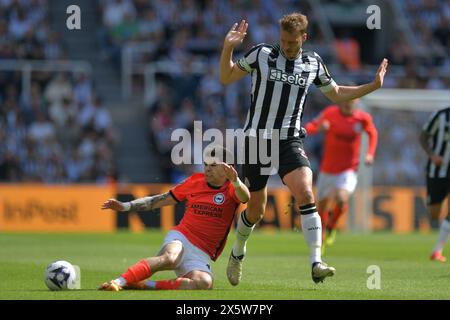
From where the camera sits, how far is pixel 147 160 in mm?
27562

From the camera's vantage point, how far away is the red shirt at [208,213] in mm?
10367

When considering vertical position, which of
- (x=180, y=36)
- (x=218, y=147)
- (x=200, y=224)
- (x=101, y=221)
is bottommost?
(x=101, y=221)

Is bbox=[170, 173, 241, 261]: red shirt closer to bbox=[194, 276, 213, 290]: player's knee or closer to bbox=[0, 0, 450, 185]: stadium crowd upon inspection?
bbox=[194, 276, 213, 290]: player's knee

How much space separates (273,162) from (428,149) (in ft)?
18.2

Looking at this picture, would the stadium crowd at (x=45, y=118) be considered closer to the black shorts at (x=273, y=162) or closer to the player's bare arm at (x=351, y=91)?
the black shorts at (x=273, y=162)

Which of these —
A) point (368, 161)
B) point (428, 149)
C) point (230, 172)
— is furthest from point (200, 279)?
point (368, 161)

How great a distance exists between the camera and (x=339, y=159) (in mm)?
18641

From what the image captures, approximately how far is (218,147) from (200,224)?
30.6 inches

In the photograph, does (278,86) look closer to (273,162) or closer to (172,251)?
(273,162)

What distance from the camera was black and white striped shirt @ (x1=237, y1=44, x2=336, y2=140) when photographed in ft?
35.3

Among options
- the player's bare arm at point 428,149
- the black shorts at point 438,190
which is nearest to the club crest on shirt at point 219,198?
the player's bare arm at point 428,149
